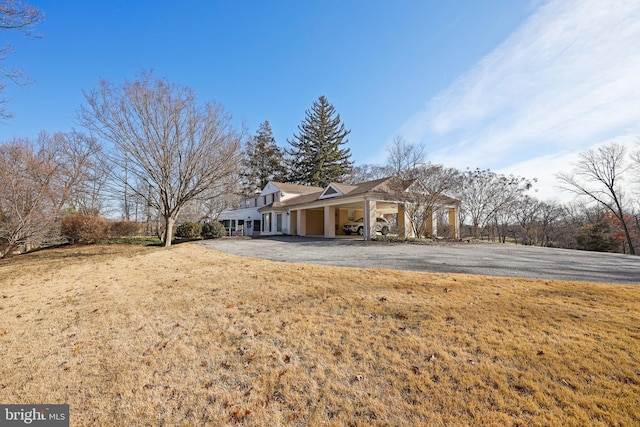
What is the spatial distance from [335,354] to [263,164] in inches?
1594

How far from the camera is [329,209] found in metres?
20.1

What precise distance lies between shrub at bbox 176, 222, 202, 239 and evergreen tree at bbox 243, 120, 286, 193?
19.2m

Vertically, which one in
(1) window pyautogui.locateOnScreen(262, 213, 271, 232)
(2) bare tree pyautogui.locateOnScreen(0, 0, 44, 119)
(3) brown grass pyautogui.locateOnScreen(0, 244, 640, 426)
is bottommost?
(3) brown grass pyautogui.locateOnScreen(0, 244, 640, 426)

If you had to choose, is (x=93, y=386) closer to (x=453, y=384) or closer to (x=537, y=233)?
(x=453, y=384)

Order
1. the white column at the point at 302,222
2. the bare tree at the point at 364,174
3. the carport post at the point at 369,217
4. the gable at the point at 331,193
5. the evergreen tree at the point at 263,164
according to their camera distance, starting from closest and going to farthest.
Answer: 1. the carport post at the point at 369,217
2. the gable at the point at 331,193
3. the white column at the point at 302,222
4. the evergreen tree at the point at 263,164
5. the bare tree at the point at 364,174

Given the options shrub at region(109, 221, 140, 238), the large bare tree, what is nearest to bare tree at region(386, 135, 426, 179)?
the large bare tree

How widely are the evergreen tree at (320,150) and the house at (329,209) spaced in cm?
1012

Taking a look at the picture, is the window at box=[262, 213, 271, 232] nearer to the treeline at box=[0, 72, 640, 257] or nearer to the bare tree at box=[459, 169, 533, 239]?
the treeline at box=[0, 72, 640, 257]

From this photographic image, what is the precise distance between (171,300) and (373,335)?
407cm

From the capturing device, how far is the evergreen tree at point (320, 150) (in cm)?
4006

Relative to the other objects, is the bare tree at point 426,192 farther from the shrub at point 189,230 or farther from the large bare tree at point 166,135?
the shrub at point 189,230

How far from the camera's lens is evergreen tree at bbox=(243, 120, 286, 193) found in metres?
41.1

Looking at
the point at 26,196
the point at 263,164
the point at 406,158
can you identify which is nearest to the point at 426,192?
the point at 406,158

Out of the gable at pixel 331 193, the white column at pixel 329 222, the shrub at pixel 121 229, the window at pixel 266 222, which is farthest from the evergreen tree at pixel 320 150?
the shrub at pixel 121 229
